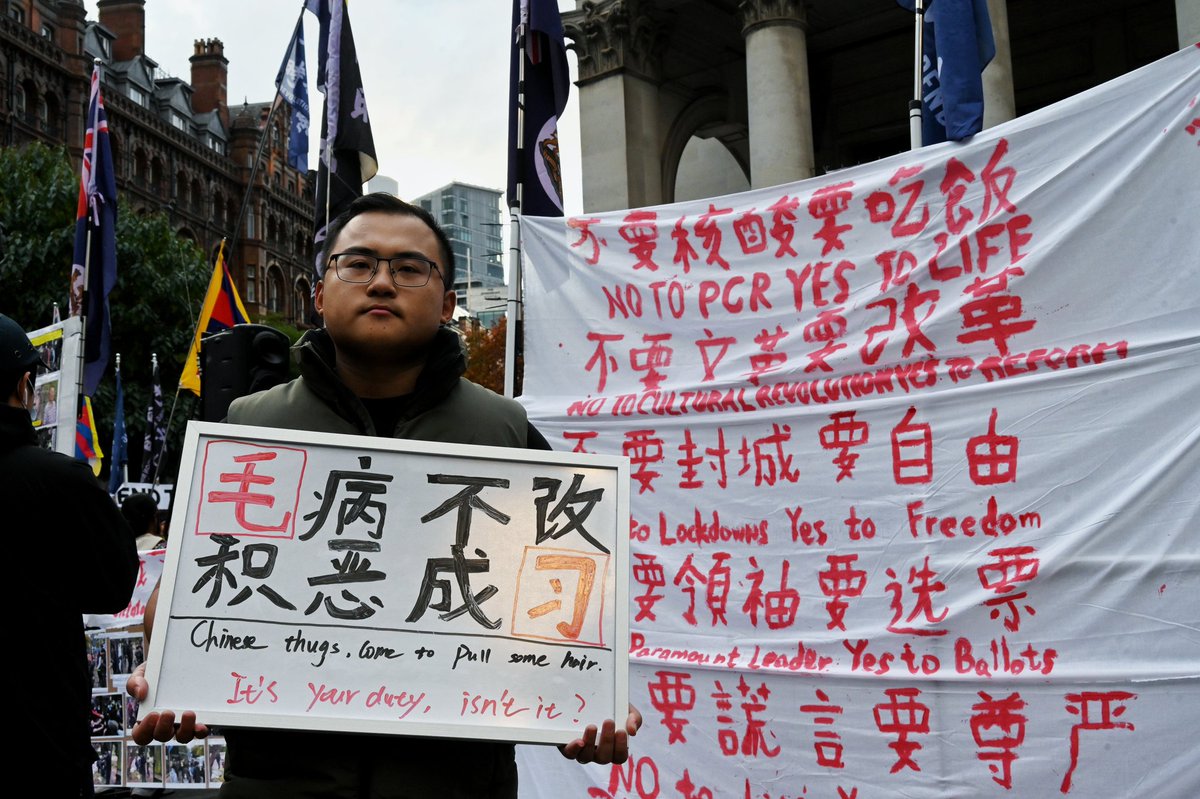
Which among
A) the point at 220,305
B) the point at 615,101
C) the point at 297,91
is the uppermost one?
the point at 615,101

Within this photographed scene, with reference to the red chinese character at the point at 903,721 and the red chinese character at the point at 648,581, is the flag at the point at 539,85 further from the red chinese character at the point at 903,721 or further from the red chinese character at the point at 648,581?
the red chinese character at the point at 903,721

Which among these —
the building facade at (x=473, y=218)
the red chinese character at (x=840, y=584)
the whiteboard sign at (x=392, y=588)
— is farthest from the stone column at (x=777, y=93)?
the building facade at (x=473, y=218)

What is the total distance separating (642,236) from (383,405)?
104 inches

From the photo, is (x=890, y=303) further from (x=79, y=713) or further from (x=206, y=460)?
(x=79, y=713)

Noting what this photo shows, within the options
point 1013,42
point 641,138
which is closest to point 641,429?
point 641,138

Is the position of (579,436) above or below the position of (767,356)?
below

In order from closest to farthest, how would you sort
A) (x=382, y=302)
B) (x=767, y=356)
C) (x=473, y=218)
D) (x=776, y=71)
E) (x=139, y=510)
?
(x=382, y=302) → (x=767, y=356) → (x=139, y=510) → (x=776, y=71) → (x=473, y=218)

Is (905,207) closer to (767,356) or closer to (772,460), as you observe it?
(767,356)

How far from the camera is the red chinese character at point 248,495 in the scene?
8.02 feet

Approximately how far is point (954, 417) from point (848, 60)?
54.5 feet

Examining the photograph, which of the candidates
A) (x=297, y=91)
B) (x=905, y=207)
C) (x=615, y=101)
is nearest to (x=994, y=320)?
(x=905, y=207)

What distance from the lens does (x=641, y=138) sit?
16906 mm

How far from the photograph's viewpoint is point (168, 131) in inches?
2286

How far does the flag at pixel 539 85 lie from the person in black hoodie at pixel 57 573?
387 cm
